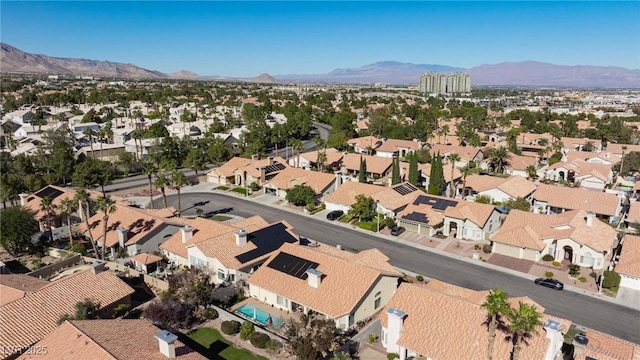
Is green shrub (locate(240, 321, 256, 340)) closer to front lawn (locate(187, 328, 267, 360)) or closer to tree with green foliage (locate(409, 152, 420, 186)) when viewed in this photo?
front lawn (locate(187, 328, 267, 360))

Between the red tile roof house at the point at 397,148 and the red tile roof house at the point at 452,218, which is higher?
the red tile roof house at the point at 397,148

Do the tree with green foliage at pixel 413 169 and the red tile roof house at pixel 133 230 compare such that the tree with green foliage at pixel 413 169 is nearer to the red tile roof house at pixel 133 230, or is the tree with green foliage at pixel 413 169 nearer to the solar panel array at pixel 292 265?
the solar panel array at pixel 292 265

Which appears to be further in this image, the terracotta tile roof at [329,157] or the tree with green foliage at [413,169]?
the terracotta tile roof at [329,157]

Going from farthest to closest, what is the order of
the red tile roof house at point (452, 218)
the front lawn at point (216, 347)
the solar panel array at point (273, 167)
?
the solar panel array at point (273, 167)
the red tile roof house at point (452, 218)
the front lawn at point (216, 347)

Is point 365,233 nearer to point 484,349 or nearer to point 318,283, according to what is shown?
point 318,283

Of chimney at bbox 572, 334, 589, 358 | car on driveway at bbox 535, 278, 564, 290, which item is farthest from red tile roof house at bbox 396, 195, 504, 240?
chimney at bbox 572, 334, 589, 358

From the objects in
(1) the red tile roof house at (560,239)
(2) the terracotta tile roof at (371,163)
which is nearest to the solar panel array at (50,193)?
(2) the terracotta tile roof at (371,163)

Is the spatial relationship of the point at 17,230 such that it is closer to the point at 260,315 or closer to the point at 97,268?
the point at 97,268
